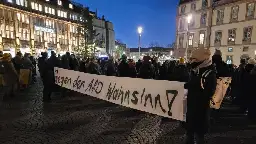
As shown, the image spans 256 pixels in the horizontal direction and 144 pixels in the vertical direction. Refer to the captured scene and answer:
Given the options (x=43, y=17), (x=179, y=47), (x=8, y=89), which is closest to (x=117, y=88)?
(x=8, y=89)

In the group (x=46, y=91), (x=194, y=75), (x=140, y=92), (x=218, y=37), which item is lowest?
(x=46, y=91)

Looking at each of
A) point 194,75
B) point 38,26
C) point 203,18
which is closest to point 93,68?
point 194,75

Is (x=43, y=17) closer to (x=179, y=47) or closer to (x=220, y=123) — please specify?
(x=179, y=47)

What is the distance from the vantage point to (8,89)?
11.3 meters

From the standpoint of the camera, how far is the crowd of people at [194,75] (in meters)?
4.30

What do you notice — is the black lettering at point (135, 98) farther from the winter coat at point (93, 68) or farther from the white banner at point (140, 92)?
the winter coat at point (93, 68)

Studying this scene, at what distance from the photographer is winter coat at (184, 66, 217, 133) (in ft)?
14.0

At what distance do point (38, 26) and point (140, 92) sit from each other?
56609 millimetres

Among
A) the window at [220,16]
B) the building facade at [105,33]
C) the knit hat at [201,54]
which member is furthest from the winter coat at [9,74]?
the building facade at [105,33]

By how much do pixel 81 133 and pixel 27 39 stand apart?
52.8m

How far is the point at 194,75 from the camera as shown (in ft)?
14.4

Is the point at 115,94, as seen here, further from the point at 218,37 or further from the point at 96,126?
the point at 218,37

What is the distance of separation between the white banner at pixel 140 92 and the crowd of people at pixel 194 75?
2.22ft

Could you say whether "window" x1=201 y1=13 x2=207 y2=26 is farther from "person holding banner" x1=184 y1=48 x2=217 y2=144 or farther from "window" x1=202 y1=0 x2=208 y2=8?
"person holding banner" x1=184 y1=48 x2=217 y2=144
